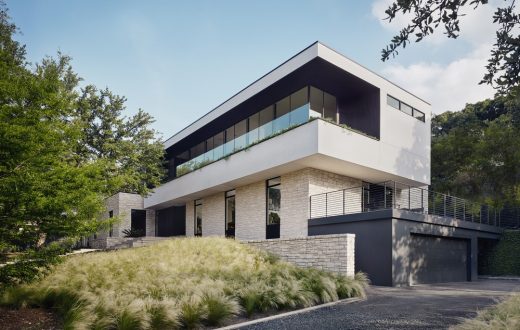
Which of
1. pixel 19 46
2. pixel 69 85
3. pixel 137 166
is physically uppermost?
pixel 19 46

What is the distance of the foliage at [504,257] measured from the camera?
67.8 ft

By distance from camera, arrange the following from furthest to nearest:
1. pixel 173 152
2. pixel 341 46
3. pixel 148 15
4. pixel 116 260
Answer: pixel 173 152 → pixel 341 46 → pixel 116 260 → pixel 148 15

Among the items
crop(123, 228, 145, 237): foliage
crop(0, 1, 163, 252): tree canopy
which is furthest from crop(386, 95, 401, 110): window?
crop(123, 228, 145, 237): foliage

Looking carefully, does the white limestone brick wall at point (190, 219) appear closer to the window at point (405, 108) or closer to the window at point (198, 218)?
the window at point (198, 218)

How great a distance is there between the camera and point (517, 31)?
4992 mm

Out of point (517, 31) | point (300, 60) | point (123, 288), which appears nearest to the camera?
point (517, 31)

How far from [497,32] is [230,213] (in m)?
18.7

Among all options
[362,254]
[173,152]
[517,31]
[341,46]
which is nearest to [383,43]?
[517,31]

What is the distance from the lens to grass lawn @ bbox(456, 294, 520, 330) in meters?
5.73

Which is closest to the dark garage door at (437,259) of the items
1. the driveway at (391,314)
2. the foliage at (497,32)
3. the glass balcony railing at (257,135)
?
the driveway at (391,314)

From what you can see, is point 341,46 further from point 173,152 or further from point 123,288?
point 173,152

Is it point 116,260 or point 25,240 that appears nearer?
point 25,240

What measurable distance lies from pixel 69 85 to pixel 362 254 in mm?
18395

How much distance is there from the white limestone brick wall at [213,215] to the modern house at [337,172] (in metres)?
0.12
